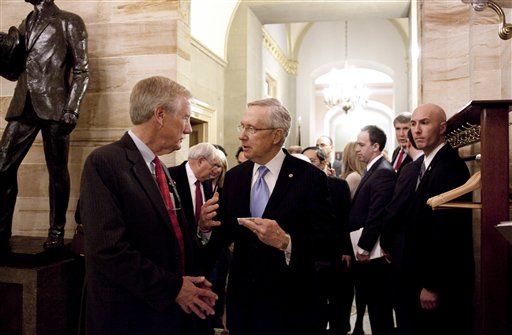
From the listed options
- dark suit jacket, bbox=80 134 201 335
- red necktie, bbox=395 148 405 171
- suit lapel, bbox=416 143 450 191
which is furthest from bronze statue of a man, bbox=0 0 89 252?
red necktie, bbox=395 148 405 171

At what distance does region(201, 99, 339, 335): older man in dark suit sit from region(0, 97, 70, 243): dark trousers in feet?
6.67

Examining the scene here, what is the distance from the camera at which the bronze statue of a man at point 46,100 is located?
12.8ft

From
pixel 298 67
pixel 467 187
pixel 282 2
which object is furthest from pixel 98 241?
pixel 298 67

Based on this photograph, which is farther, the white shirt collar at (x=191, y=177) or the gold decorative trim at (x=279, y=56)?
the gold decorative trim at (x=279, y=56)

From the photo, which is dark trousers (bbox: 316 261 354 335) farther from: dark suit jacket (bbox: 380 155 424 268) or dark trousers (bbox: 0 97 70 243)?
dark trousers (bbox: 0 97 70 243)

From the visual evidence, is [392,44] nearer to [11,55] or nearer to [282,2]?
[282,2]

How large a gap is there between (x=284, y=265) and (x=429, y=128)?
1.46m

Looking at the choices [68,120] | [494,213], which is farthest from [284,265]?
[68,120]

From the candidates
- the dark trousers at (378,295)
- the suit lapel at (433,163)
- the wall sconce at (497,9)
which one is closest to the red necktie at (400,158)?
the dark trousers at (378,295)

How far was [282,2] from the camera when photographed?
867cm

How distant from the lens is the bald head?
3.19 metres

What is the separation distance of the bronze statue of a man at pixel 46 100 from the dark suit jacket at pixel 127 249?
2.10 metres

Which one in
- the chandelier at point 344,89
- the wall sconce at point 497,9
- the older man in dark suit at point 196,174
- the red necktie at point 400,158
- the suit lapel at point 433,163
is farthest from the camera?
the chandelier at point 344,89

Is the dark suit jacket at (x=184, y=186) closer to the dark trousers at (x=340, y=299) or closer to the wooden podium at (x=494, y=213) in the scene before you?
the dark trousers at (x=340, y=299)
